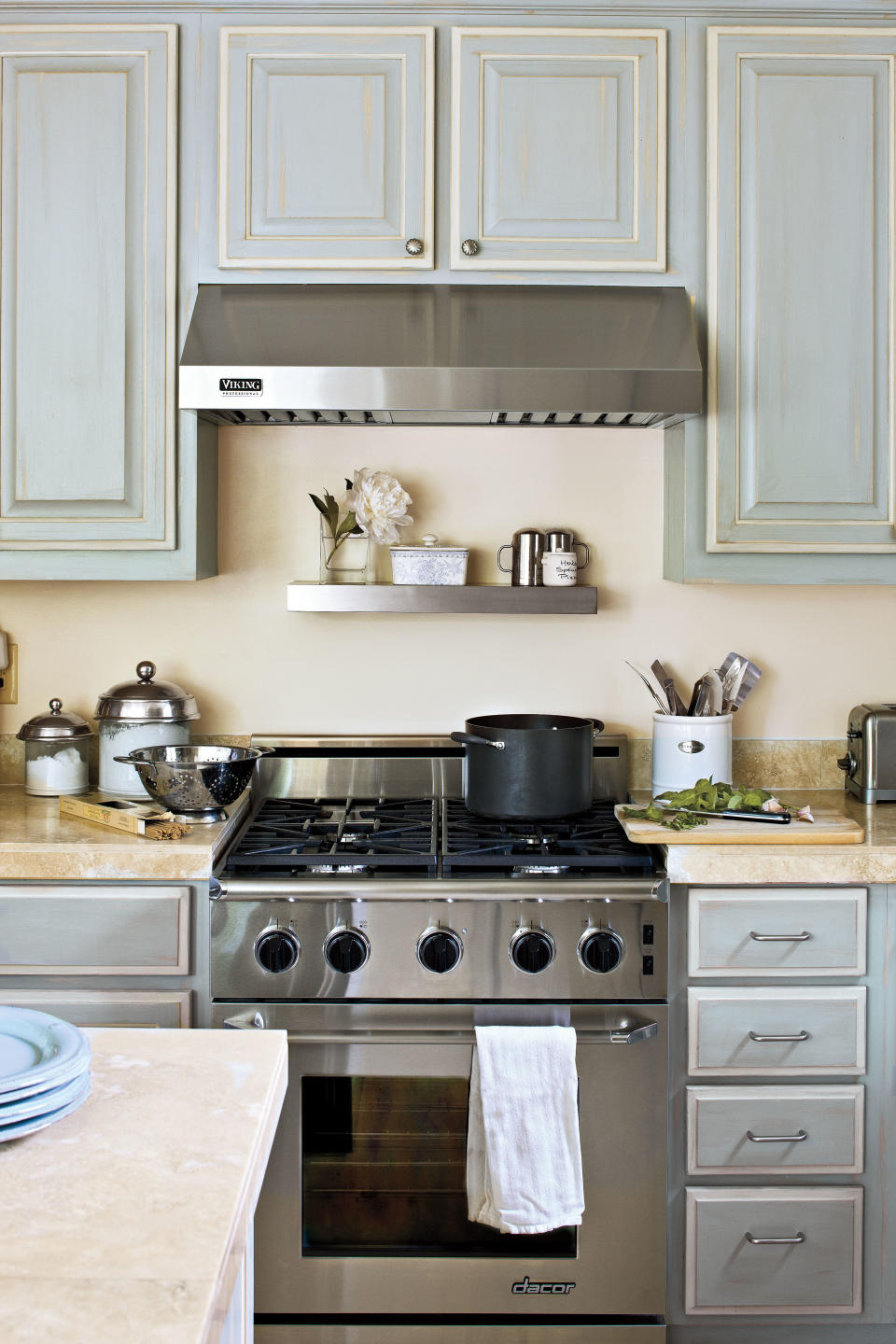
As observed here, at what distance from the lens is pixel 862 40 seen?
2453 mm

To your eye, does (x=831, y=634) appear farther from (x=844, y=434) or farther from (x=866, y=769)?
(x=844, y=434)

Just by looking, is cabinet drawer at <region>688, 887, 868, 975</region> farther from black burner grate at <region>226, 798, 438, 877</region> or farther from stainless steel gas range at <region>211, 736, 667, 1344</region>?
black burner grate at <region>226, 798, 438, 877</region>

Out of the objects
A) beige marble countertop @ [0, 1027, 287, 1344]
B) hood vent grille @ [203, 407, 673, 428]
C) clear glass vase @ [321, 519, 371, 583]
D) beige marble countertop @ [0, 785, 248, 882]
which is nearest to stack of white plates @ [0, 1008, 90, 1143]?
beige marble countertop @ [0, 1027, 287, 1344]

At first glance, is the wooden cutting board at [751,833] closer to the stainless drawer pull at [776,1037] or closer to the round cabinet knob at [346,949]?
the stainless drawer pull at [776,1037]

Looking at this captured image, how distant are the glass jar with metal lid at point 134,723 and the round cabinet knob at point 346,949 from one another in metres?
0.67

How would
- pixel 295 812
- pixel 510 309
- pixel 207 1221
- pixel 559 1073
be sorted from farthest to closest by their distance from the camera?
1. pixel 295 812
2. pixel 510 309
3. pixel 559 1073
4. pixel 207 1221

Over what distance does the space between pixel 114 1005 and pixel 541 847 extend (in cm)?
84

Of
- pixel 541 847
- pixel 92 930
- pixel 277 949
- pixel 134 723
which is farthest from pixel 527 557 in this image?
pixel 92 930

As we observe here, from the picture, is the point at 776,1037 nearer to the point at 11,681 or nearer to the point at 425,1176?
the point at 425,1176

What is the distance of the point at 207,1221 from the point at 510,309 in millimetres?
1926

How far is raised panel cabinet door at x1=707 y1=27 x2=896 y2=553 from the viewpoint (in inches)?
96.3

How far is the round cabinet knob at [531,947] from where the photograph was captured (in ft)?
7.09

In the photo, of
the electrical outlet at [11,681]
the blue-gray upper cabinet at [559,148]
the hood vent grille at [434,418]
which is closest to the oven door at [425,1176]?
the electrical outlet at [11,681]

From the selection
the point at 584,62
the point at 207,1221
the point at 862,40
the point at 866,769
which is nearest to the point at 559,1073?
the point at 866,769
